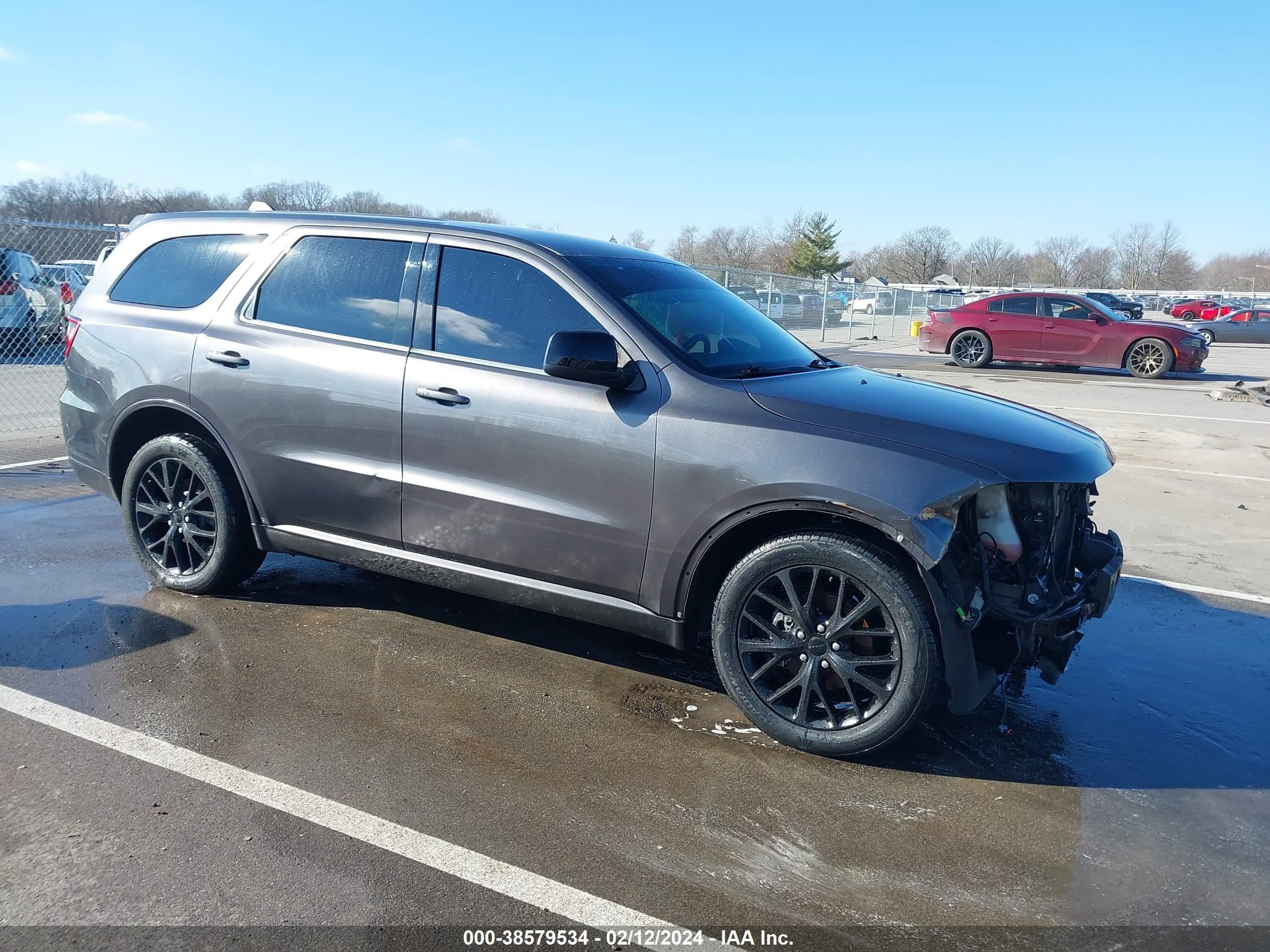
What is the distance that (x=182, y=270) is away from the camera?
5059mm

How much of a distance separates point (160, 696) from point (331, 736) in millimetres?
828

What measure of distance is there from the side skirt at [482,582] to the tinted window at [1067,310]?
1828 cm

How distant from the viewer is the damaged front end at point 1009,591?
3.43 meters

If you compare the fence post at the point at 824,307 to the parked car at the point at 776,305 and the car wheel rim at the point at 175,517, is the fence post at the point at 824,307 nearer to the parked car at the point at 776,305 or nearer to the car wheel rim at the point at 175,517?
the parked car at the point at 776,305

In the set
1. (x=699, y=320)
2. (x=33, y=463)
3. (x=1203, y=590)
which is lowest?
(x=33, y=463)

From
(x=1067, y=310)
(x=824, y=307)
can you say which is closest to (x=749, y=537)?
(x=1067, y=310)

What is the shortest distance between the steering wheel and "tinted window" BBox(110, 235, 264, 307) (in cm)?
229

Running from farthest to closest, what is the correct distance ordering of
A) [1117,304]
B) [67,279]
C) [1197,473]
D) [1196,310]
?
[1196,310] < [1117,304] < [67,279] < [1197,473]

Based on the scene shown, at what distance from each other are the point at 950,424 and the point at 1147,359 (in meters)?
17.8

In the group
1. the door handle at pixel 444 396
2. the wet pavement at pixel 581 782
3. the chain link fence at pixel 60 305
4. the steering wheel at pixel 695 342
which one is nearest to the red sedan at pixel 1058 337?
the chain link fence at pixel 60 305

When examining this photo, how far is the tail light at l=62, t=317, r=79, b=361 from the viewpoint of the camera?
528cm

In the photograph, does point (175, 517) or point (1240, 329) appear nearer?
point (175, 517)

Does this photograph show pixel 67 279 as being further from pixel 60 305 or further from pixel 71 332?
pixel 71 332

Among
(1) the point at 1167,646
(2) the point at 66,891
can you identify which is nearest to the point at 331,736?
(2) the point at 66,891
